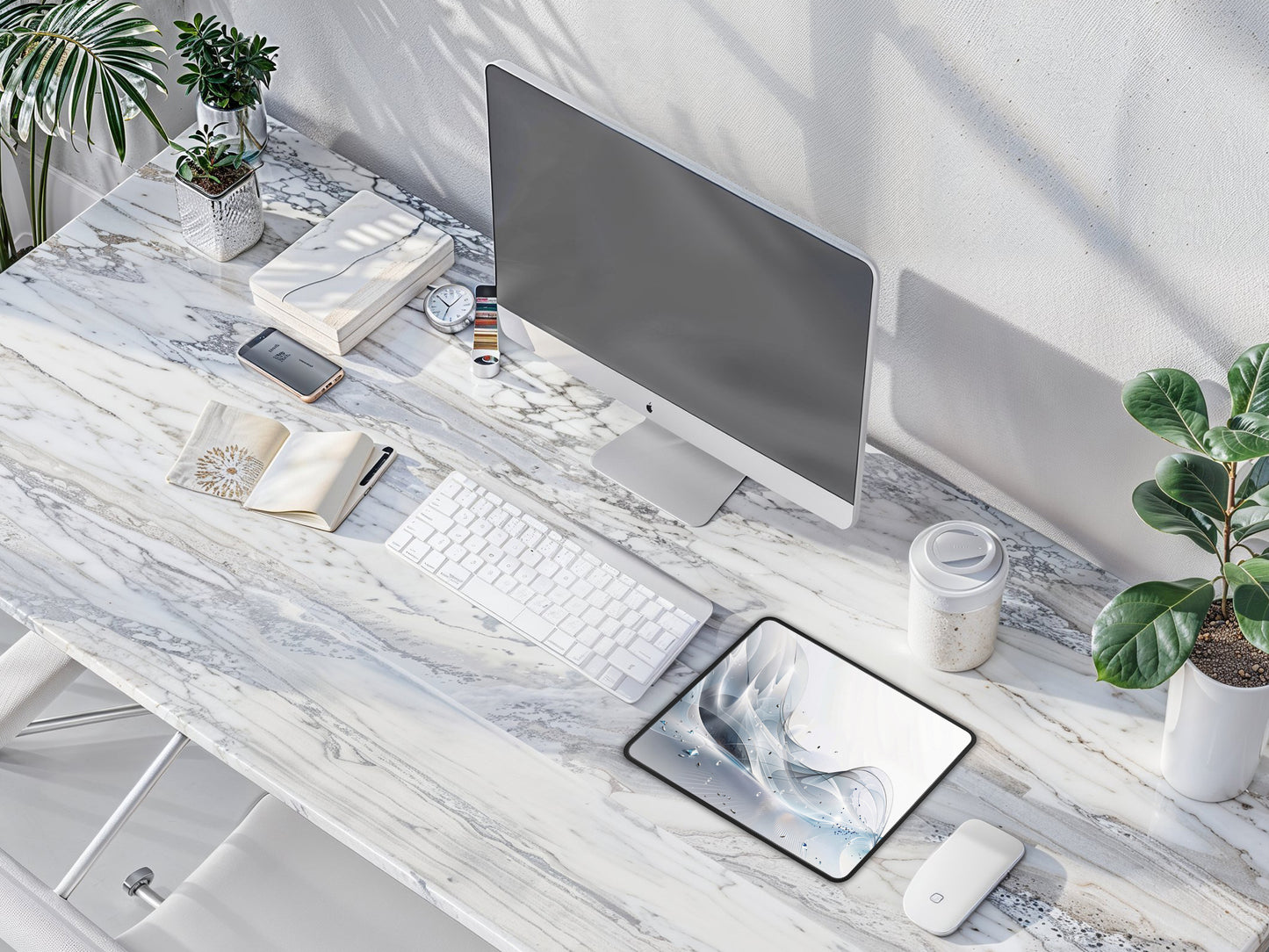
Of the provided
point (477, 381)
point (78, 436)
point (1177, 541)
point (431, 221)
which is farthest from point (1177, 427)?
point (78, 436)

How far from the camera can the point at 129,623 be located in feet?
5.04

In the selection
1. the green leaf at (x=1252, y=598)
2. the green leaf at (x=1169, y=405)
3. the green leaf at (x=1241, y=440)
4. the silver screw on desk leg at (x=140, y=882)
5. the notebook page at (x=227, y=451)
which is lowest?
the silver screw on desk leg at (x=140, y=882)

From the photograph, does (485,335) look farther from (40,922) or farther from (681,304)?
(40,922)

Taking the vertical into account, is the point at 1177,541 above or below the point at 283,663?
above

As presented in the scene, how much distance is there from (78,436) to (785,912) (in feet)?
3.33

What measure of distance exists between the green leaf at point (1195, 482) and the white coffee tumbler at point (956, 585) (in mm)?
217

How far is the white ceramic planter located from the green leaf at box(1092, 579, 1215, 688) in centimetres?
9

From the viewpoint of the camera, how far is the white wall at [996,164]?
125 centimetres

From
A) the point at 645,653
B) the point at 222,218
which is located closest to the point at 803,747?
the point at 645,653

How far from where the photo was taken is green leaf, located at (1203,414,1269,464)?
1.12 meters

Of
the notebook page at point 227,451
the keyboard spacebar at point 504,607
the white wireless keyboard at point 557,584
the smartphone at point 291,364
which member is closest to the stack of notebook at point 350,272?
the smartphone at point 291,364

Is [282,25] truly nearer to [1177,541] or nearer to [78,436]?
[78,436]

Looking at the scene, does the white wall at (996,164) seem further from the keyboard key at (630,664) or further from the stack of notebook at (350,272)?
the keyboard key at (630,664)

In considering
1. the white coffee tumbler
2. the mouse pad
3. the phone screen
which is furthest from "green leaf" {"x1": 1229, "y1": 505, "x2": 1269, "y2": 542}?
the phone screen
